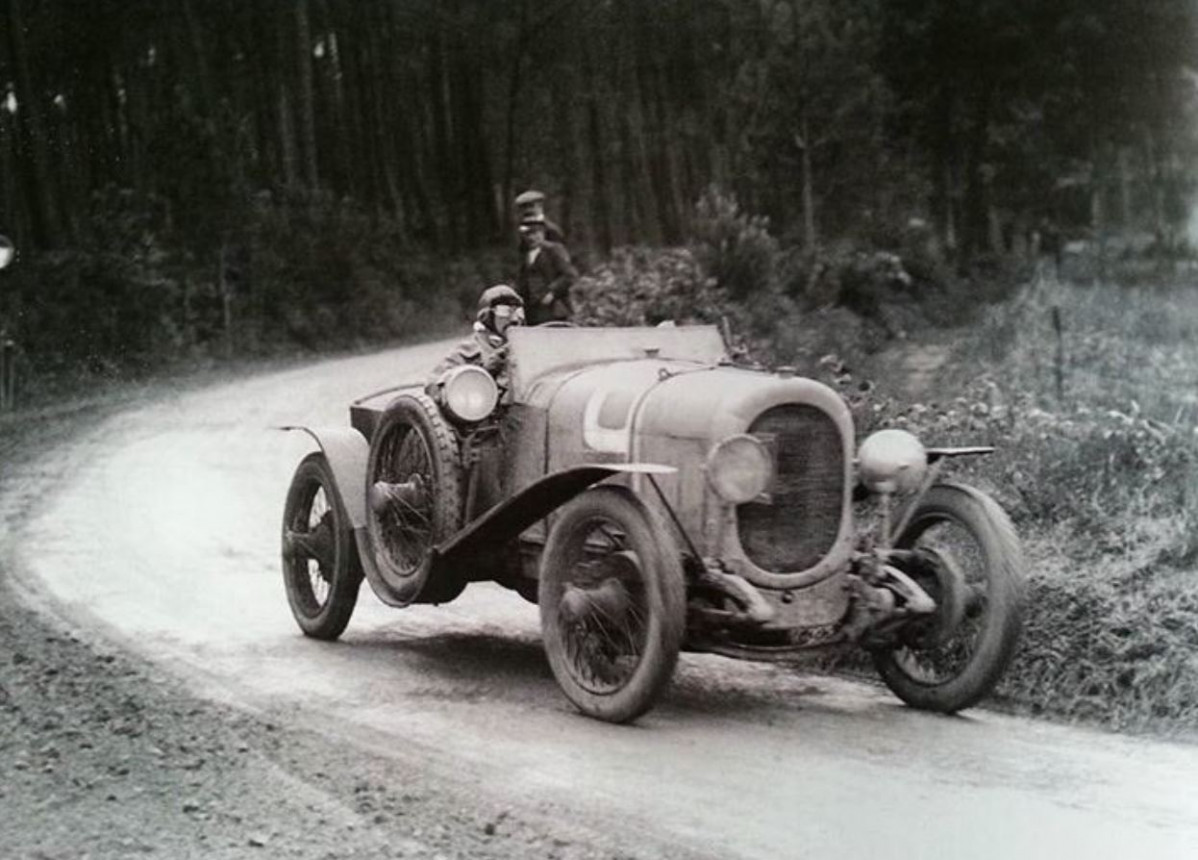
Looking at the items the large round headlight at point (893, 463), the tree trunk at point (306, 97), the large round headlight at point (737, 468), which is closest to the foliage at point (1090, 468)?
the large round headlight at point (893, 463)

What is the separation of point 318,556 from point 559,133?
179 centimetres

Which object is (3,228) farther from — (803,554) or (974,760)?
(974,760)

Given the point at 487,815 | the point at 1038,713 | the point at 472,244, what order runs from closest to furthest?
the point at 487,815 → the point at 1038,713 → the point at 472,244

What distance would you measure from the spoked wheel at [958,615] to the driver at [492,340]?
4.86 feet

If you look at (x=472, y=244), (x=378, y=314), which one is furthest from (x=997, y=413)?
(x=378, y=314)

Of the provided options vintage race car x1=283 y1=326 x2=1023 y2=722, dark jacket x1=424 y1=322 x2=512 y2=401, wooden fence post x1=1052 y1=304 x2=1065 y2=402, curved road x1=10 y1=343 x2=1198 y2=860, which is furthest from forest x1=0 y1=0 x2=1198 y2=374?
curved road x1=10 y1=343 x2=1198 y2=860

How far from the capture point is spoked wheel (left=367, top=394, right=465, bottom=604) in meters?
4.89

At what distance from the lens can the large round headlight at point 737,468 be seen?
13.8ft

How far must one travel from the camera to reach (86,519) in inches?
245

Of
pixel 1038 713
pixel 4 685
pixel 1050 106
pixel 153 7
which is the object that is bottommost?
pixel 1038 713

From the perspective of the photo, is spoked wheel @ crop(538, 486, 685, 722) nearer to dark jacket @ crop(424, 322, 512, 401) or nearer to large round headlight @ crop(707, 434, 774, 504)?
large round headlight @ crop(707, 434, 774, 504)

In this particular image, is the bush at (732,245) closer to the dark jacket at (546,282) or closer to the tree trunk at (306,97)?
the dark jacket at (546,282)

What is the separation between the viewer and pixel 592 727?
13.4 ft

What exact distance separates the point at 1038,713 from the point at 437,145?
2641mm
